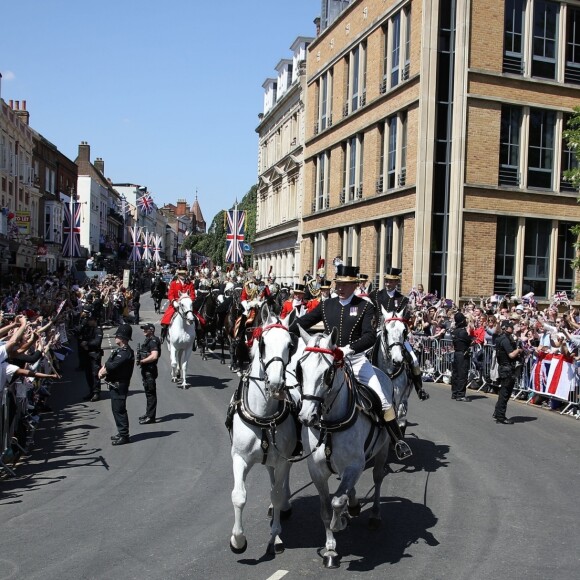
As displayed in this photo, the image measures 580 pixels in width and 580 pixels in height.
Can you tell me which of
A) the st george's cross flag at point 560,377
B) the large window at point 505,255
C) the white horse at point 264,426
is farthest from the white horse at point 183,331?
the large window at point 505,255

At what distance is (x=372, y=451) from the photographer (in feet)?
25.1

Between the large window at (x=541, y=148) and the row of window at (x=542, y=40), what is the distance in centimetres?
172

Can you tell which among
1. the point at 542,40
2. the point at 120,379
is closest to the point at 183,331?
the point at 120,379

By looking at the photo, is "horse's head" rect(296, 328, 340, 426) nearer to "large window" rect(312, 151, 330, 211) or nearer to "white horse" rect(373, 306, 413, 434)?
"white horse" rect(373, 306, 413, 434)

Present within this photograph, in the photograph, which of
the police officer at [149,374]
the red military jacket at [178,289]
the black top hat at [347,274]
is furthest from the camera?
the red military jacket at [178,289]

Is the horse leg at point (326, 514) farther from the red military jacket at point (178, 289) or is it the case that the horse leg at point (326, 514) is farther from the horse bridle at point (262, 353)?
the red military jacket at point (178, 289)

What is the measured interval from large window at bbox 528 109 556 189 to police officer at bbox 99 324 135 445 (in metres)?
23.7

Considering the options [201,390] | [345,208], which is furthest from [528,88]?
[201,390]

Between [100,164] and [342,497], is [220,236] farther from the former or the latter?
[342,497]

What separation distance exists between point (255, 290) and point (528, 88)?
17.2 m

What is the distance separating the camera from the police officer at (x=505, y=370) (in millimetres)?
14539

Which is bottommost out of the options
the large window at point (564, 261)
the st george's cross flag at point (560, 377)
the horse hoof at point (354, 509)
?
the horse hoof at point (354, 509)

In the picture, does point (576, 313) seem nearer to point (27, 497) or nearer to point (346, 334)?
point (346, 334)

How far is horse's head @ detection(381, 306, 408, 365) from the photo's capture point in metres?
10.4
